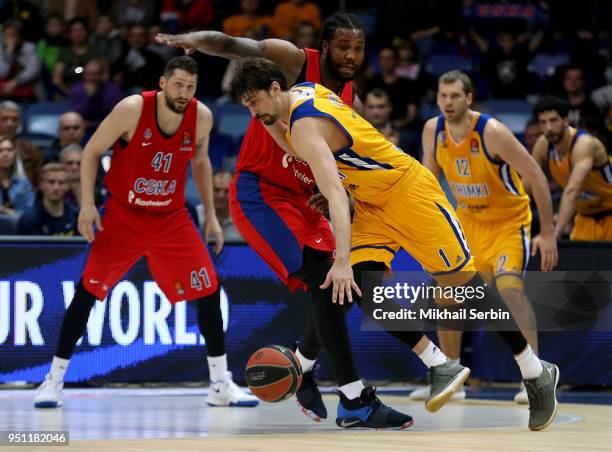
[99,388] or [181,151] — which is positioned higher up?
[181,151]

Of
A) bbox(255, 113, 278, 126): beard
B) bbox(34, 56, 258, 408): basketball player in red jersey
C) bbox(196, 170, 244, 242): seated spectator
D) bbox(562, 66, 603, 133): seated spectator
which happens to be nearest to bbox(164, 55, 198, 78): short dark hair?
bbox(34, 56, 258, 408): basketball player in red jersey

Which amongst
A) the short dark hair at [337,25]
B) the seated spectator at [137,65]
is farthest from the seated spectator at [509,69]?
the short dark hair at [337,25]

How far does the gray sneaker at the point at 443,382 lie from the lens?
5.87m

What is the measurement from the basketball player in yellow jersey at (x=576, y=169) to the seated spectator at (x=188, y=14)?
5.87 m

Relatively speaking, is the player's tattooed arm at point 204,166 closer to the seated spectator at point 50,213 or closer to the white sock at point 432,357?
the seated spectator at point 50,213

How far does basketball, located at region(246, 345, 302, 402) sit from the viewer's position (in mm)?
5891

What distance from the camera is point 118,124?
7.20 metres

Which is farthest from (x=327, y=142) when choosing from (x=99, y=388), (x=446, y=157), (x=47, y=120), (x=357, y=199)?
(x=47, y=120)

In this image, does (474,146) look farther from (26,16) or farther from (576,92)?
(26,16)

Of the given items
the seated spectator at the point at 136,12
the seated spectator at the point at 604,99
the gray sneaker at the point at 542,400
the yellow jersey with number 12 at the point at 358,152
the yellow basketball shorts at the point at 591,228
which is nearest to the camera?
the yellow jersey with number 12 at the point at 358,152

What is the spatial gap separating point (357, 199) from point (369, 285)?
84cm

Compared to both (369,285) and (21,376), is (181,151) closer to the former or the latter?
(369,285)

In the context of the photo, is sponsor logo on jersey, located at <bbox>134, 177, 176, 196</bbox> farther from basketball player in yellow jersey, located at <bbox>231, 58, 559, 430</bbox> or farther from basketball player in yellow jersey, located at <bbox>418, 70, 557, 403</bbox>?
basketball player in yellow jersey, located at <bbox>418, 70, 557, 403</bbox>

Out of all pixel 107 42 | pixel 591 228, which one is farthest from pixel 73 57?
pixel 591 228
